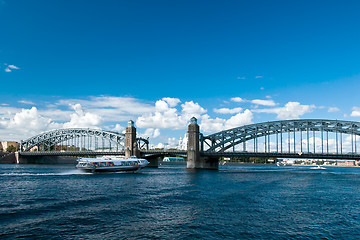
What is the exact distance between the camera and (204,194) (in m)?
37.4

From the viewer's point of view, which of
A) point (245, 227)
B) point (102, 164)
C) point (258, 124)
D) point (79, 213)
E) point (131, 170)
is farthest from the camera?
point (258, 124)

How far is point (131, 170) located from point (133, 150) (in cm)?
4427

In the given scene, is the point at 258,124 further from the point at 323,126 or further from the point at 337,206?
the point at 337,206

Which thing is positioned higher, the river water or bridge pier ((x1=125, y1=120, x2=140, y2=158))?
bridge pier ((x1=125, y1=120, x2=140, y2=158))

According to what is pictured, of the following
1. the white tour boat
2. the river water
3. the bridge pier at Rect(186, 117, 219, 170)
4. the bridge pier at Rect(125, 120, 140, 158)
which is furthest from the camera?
the bridge pier at Rect(125, 120, 140, 158)

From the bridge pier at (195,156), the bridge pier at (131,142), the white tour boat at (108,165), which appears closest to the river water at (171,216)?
the white tour boat at (108,165)

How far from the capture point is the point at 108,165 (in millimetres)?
75062

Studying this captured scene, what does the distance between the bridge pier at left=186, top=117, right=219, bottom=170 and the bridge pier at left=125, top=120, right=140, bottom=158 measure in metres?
24.9

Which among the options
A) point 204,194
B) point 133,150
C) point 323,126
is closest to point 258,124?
point 323,126

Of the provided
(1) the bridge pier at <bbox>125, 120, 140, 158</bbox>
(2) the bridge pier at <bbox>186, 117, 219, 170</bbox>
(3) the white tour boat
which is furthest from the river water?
(1) the bridge pier at <bbox>125, 120, 140, 158</bbox>

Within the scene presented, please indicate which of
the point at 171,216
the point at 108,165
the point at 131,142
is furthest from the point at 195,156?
the point at 171,216

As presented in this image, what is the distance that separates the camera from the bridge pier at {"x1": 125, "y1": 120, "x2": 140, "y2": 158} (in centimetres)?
12238

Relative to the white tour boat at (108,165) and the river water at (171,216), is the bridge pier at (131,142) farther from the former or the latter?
the river water at (171,216)

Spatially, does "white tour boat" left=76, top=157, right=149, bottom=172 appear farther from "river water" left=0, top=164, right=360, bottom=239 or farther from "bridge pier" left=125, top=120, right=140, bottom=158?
"bridge pier" left=125, top=120, right=140, bottom=158
